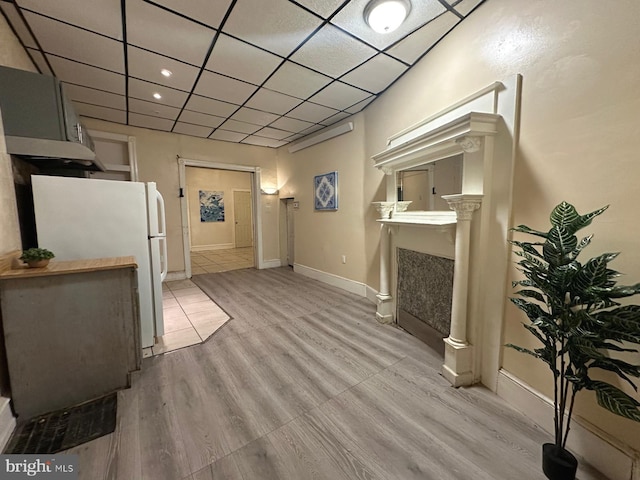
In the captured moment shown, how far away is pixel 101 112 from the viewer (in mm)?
3711

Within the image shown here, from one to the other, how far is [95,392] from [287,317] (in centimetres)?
181

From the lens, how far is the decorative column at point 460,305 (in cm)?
186

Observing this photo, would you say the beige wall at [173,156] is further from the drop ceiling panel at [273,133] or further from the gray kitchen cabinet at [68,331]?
the gray kitchen cabinet at [68,331]

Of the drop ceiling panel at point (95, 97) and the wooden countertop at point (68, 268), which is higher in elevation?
the drop ceiling panel at point (95, 97)

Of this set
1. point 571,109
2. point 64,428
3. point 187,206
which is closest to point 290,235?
point 187,206

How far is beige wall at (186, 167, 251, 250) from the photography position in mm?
8375

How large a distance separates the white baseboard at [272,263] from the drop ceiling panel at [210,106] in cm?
328

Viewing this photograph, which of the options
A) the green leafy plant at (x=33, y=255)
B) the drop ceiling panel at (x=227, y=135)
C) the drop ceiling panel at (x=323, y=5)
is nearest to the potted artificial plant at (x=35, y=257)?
the green leafy plant at (x=33, y=255)

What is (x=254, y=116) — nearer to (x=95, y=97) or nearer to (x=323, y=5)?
(x=95, y=97)

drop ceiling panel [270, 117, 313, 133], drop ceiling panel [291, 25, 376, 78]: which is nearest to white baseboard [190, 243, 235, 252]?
drop ceiling panel [270, 117, 313, 133]

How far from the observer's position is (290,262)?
20.3ft

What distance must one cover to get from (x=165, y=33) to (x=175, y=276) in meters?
4.12

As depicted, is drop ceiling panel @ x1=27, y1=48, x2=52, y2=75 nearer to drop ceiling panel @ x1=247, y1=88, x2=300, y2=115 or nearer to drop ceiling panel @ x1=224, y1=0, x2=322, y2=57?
drop ceiling panel @ x1=224, y1=0, x2=322, y2=57

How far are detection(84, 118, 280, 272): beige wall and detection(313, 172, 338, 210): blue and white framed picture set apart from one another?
1.74 metres
